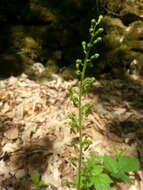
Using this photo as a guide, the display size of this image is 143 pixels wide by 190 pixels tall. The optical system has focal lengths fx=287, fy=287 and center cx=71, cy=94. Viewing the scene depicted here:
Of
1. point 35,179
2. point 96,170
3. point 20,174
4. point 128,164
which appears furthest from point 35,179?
point 128,164

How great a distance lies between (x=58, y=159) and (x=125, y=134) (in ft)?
2.80

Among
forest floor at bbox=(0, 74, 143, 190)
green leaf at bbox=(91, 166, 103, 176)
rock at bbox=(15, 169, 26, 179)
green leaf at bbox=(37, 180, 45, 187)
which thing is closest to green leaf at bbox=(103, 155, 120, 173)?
green leaf at bbox=(91, 166, 103, 176)

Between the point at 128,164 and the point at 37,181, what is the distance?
87cm

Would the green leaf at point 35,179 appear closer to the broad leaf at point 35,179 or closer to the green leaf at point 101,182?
the broad leaf at point 35,179

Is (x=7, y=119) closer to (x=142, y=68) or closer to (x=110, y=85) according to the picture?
(x=110, y=85)

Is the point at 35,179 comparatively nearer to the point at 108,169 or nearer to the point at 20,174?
the point at 20,174

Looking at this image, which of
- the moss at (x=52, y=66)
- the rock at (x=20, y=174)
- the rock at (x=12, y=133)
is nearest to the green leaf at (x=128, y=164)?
the rock at (x=20, y=174)

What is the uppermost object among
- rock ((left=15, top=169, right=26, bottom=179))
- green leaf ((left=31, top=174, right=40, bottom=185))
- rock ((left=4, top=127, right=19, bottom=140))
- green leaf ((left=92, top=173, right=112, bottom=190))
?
rock ((left=4, top=127, right=19, bottom=140))

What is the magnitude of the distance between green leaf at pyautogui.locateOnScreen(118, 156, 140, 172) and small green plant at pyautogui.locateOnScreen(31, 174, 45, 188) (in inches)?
30.0

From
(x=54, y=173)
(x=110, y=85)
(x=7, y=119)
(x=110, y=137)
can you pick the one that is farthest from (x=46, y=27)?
(x=54, y=173)

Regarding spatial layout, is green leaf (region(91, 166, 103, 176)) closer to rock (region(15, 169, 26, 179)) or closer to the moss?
rock (region(15, 169, 26, 179))

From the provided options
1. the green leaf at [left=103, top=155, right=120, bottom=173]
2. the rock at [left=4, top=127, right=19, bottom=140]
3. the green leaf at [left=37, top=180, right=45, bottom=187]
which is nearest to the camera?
the green leaf at [left=103, top=155, right=120, bottom=173]

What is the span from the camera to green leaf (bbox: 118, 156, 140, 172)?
2.48 m

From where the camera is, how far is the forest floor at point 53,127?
9.27ft
